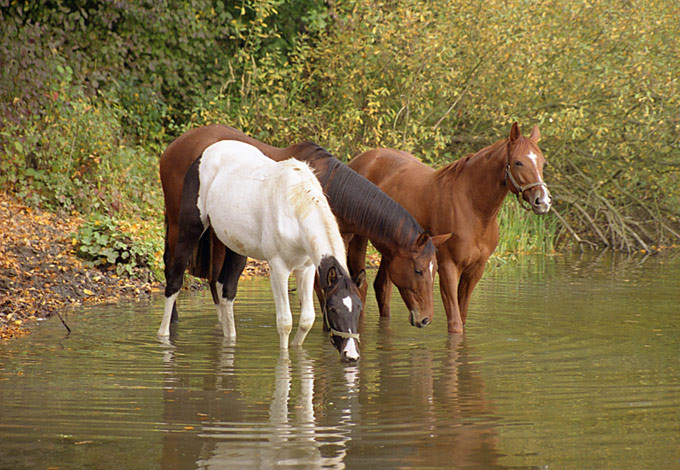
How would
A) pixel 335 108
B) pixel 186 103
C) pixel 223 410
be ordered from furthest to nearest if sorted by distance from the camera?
1. pixel 186 103
2. pixel 335 108
3. pixel 223 410

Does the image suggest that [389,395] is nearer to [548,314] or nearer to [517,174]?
[517,174]

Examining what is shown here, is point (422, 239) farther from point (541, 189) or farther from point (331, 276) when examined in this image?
point (331, 276)

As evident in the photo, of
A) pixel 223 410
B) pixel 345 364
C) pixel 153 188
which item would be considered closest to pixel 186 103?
pixel 153 188

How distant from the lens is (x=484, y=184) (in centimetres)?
791

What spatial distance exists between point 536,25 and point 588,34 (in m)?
1.40

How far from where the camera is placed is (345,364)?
21.4ft

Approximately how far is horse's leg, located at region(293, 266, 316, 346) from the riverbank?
7.43ft

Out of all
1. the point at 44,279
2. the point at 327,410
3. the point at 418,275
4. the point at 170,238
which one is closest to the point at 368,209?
the point at 418,275

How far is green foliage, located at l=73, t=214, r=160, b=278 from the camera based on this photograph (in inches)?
432

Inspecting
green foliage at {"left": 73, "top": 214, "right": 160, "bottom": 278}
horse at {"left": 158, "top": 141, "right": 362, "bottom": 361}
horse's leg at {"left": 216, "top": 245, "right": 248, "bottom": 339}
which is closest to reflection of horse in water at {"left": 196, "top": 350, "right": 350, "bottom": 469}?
horse at {"left": 158, "top": 141, "right": 362, "bottom": 361}

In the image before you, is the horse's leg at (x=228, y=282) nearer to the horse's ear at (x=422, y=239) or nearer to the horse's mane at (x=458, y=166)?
the horse's ear at (x=422, y=239)

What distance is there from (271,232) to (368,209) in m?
0.74

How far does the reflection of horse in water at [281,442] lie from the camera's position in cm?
415

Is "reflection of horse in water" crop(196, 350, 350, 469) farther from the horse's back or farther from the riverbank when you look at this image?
the horse's back
